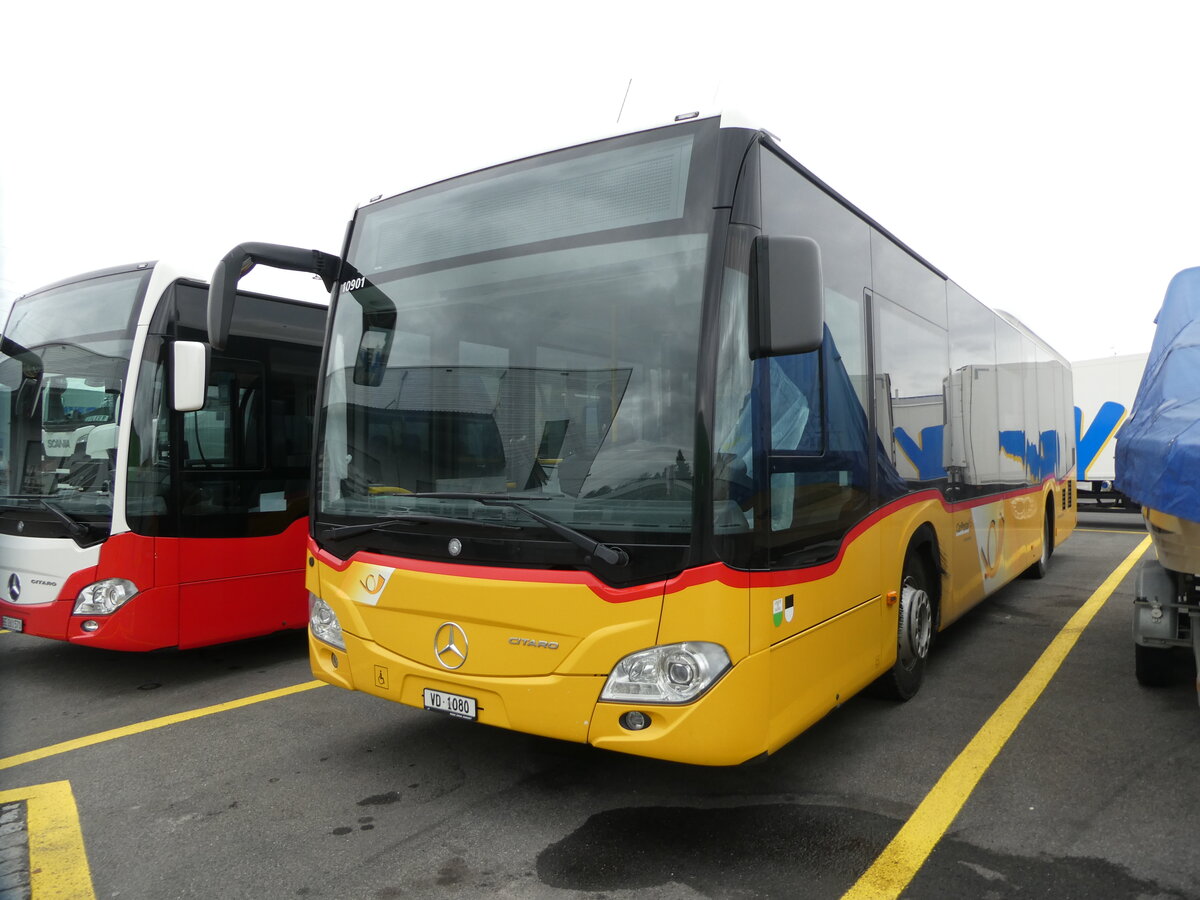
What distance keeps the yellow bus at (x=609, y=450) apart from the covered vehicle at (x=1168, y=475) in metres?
1.38

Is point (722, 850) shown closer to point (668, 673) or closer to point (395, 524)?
point (668, 673)

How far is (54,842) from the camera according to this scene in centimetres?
359

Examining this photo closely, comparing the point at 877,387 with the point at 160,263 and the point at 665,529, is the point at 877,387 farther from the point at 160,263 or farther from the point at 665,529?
the point at 160,263

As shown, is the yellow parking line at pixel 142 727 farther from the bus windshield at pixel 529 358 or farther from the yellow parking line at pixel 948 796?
the yellow parking line at pixel 948 796

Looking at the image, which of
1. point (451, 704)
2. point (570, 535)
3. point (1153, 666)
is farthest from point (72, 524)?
point (1153, 666)

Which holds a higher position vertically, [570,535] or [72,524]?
[570,535]

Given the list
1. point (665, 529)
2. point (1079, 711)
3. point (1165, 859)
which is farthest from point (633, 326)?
point (1079, 711)

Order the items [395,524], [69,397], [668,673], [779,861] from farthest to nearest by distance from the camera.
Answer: [69,397]
[395,524]
[779,861]
[668,673]

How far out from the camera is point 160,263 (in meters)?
5.84

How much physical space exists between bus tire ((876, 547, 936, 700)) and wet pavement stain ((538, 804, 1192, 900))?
5.12 ft

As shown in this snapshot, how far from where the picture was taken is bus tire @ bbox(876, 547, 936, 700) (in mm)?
5094

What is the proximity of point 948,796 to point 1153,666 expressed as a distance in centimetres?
258

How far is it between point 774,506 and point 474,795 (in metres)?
2.00

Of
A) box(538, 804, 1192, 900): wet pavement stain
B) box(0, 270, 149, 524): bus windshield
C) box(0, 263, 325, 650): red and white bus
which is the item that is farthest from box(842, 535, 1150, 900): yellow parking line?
box(0, 270, 149, 524): bus windshield
